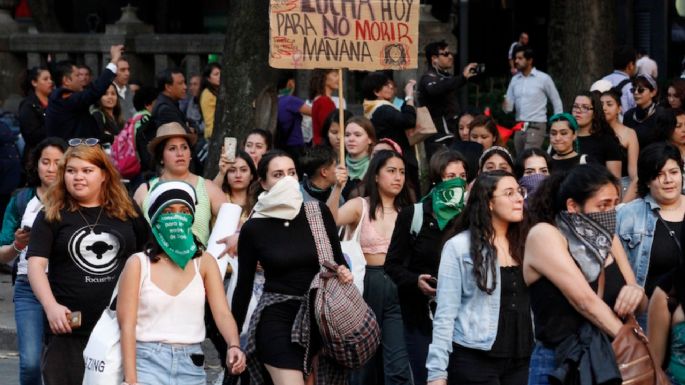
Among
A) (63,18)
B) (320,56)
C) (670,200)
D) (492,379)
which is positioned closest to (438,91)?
(320,56)

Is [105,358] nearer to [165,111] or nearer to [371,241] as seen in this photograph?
[371,241]

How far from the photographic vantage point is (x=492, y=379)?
7.13 metres

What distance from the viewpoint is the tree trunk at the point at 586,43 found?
634 inches

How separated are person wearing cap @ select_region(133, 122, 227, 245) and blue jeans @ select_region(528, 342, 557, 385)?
342 centimetres

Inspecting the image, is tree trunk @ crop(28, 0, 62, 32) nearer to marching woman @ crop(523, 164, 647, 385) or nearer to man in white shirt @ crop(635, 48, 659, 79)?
man in white shirt @ crop(635, 48, 659, 79)

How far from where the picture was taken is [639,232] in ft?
26.4

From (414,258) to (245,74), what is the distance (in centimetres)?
550

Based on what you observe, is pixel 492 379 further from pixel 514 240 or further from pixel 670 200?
pixel 670 200

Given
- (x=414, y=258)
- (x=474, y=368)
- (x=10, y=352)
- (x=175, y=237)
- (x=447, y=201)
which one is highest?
(x=447, y=201)

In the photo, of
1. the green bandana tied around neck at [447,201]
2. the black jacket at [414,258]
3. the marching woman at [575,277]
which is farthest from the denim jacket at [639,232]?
the marching woman at [575,277]

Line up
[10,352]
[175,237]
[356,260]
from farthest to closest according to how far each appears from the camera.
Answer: [10,352]
[356,260]
[175,237]

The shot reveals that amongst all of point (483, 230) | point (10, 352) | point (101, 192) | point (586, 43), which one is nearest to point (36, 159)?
point (101, 192)

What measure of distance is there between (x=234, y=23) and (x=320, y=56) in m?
3.56

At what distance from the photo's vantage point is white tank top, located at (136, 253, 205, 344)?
6.95 metres
